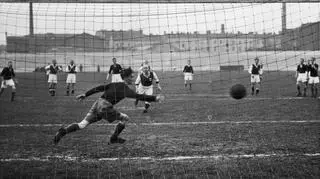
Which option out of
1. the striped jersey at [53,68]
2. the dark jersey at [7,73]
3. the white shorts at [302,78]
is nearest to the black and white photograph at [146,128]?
the dark jersey at [7,73]

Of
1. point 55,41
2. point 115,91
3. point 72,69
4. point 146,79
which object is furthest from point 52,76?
point 115,91

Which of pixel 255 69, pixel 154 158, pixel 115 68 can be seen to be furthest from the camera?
pixel 255 69

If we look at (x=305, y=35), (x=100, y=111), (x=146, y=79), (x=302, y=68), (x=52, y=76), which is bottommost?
(x=100, y=111)

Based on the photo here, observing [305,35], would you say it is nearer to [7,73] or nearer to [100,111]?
[100,111]


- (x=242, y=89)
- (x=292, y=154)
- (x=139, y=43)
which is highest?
(x=139, y=43)

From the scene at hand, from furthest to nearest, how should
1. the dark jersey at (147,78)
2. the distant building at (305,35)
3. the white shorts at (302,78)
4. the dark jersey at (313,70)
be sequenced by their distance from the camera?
the white shorts at (302,78) < the dark jersey at (313,70) < the dark jersey at (147,78) < the distant building at (305,35)

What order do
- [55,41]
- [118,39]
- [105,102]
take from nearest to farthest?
[105,102] → [118,39] → [55,41]

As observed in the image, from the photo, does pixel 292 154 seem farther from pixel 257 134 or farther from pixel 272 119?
pixel 272 119

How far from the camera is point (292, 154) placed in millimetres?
7766

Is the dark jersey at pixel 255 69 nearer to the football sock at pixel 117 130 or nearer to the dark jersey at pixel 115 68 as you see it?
the dark jersey at pixel 115 68

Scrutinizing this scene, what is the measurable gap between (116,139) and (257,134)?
393cm

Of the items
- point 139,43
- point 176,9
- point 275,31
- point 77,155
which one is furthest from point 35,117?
point 275,31

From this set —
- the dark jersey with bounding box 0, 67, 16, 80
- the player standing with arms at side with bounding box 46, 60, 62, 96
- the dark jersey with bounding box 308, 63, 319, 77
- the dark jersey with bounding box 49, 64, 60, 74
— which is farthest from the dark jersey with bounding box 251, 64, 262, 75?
the dark jersey with bounding box 0, 67, 16, 80

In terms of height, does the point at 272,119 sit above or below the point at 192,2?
below
